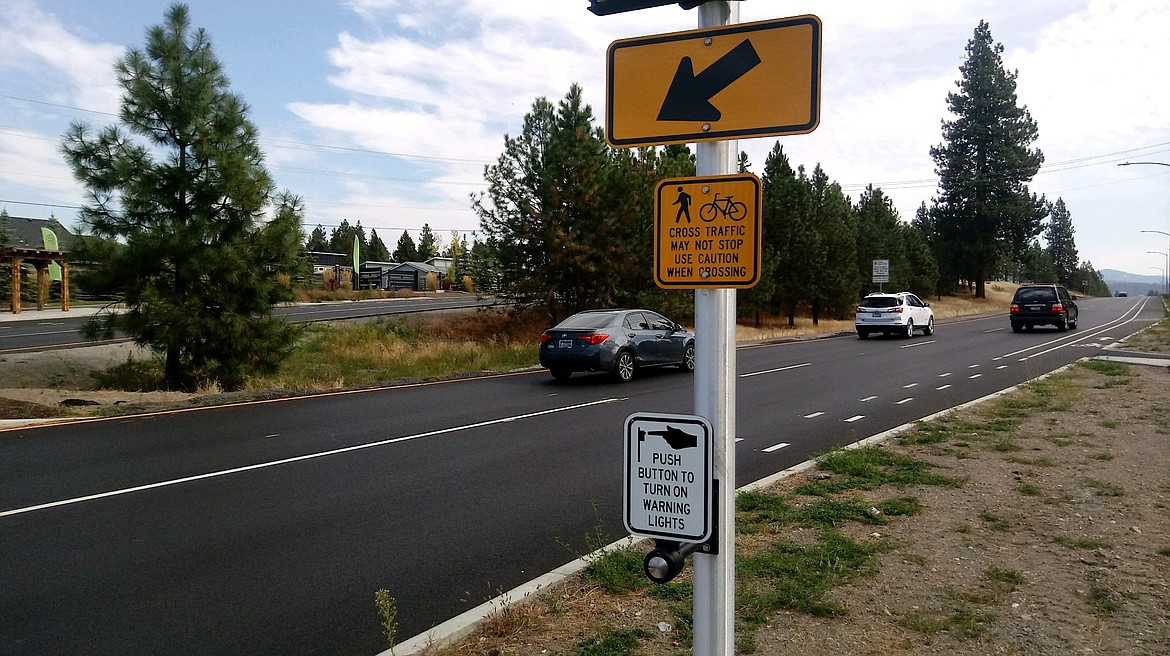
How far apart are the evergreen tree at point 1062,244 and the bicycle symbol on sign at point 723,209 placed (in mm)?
166645

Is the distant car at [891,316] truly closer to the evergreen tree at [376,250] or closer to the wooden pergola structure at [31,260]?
the wooden pergola structure at [31,260]

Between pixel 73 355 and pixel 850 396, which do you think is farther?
pixel 73 355

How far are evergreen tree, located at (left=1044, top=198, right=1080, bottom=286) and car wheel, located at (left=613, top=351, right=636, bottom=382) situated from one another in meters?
153

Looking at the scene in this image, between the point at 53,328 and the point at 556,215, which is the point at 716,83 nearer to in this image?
the point at 556,215

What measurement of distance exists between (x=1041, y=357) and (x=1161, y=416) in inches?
445

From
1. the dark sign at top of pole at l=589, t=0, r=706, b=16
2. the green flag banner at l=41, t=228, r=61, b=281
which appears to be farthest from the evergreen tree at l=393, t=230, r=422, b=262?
the dark sign at top of pole at l=589, t=0, r=706, b=16

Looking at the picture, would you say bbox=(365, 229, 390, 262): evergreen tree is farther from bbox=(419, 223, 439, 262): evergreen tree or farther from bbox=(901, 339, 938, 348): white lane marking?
bbox=(901, 339, 938, 348): white lane marking

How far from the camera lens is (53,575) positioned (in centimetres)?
556

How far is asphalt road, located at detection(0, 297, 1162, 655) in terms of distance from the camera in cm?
487

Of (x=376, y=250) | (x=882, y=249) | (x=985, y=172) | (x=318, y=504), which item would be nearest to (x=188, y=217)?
(x=318, y=504)

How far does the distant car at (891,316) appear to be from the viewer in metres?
31.1

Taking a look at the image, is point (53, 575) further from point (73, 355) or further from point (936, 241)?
point (936, 241)

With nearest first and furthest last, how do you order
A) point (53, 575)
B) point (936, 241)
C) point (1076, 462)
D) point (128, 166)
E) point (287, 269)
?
point (53, 575), point (1076, 462), point (128, 166), point (287, 269), point (936, 241)

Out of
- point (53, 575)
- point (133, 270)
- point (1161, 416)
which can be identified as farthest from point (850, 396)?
point (133, 270)
